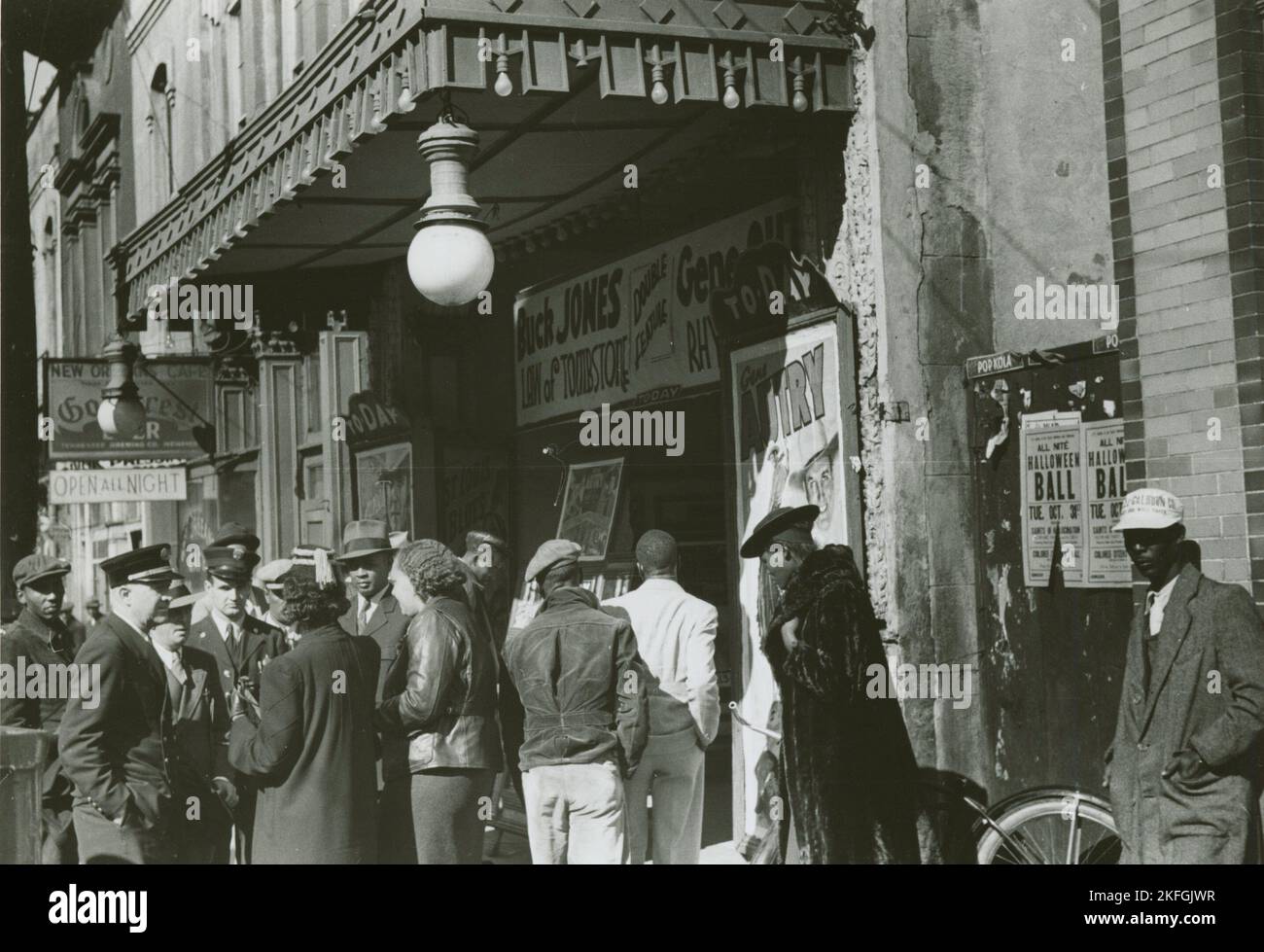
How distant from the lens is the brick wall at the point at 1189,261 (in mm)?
5992

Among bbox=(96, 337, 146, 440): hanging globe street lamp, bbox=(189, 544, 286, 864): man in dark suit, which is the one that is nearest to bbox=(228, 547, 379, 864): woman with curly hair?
bbox=(189, 544, 286, 864): man in dark suit

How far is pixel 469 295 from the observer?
271 inches

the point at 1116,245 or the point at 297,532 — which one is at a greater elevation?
the point at 1116,245

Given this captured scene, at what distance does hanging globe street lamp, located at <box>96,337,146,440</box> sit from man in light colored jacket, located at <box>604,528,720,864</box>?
6.60 metres

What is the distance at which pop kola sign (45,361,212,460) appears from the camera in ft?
42.3

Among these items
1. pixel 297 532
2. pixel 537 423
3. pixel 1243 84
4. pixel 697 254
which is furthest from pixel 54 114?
pixel 1243 84

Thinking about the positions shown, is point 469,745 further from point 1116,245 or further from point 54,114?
point 54,114

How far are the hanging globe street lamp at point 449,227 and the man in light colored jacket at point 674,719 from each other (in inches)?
72.7

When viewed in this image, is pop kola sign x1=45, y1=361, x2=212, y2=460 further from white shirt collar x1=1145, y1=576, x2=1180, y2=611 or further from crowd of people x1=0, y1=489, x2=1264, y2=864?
white shirt collar x1=1145, y1=576, x2=1180, y2=611

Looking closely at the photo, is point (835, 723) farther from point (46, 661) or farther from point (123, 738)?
point (46, 661)

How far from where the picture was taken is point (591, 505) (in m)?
10.1

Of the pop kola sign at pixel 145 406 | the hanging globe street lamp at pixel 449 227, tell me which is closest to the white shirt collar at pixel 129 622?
the hanging globe street lamp at pixel 449 227

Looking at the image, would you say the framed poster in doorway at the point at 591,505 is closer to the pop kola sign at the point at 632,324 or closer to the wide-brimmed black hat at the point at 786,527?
the pop kola sign at the point at 632,324
